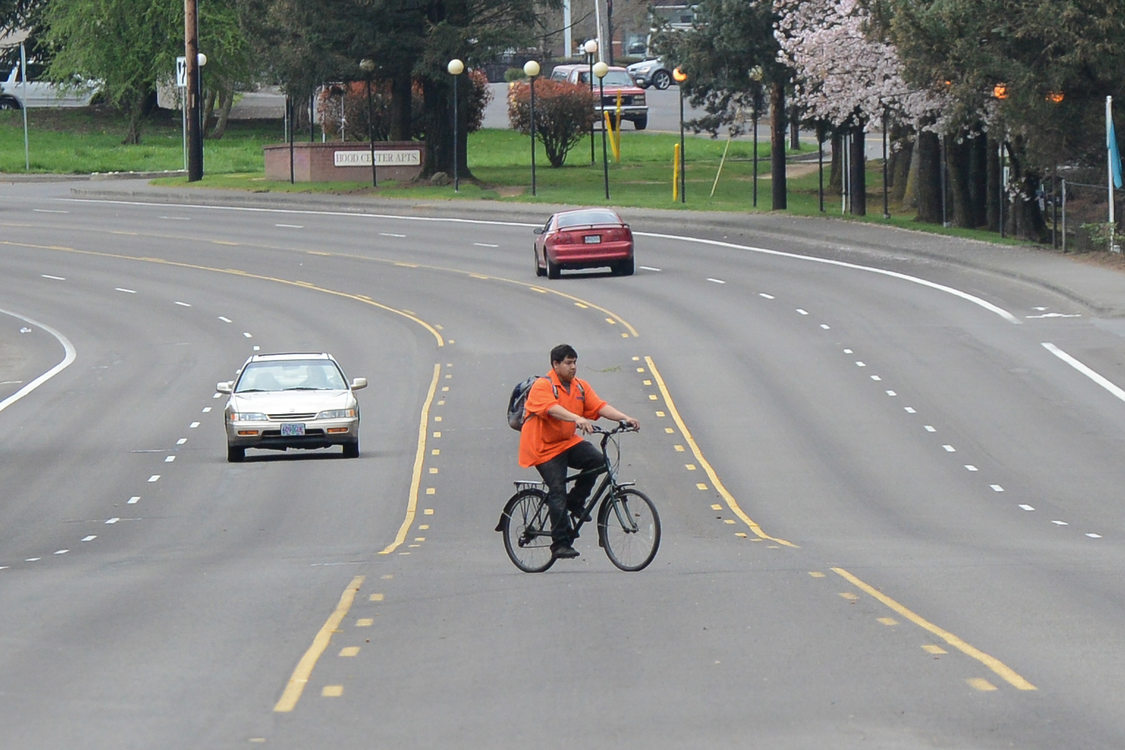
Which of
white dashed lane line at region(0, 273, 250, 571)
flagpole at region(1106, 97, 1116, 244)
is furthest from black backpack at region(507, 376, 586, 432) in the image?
flagpole at region(1106, 97, 1116, 244)

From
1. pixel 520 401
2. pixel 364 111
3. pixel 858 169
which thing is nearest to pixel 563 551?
pixel 520 401

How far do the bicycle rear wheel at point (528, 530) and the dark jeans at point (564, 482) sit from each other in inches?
4.1

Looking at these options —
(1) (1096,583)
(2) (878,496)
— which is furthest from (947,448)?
(1) (1096,583)

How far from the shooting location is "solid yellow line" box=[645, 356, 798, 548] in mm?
17180

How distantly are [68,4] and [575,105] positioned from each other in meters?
27.9

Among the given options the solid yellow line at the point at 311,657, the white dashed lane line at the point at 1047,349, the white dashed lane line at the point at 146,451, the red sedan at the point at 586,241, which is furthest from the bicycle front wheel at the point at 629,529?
the red sedan at the point at 586,241

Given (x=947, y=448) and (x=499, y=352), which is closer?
(x=947, y=448)

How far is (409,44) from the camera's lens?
58.7 m

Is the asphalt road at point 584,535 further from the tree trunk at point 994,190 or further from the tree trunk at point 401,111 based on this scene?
the tree trunk at point 401,111

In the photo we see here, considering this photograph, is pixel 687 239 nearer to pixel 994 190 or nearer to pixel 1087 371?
pixel 994 190

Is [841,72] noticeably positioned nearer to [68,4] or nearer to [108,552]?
[108,552]

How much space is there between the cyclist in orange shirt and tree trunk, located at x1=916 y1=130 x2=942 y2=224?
118 feet

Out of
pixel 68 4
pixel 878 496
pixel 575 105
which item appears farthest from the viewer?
pixel 68 4

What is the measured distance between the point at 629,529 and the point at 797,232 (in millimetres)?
33804
